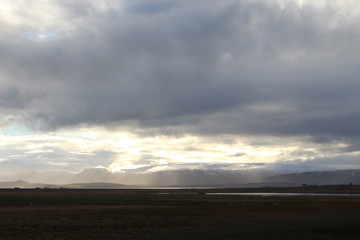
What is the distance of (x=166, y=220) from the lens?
48.2 m

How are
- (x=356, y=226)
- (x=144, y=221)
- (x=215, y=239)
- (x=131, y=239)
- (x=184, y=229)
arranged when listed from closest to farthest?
1. (x=215, y=239)
2. (x=131, y=239)
3. (x=356, y=226)
4. (x=184, y=229)
5. (x=144, y=221)

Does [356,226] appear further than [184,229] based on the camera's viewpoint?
No

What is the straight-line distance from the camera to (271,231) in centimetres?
3453

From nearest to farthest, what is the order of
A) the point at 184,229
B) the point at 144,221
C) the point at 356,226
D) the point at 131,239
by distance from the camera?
the point at 131,239, the point at 356,226, the point at 184,229, the point at 144,221

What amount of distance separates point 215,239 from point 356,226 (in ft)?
52.6

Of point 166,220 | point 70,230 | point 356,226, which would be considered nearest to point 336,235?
point 356,226

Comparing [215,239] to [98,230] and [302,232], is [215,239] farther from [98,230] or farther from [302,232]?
[98,230]

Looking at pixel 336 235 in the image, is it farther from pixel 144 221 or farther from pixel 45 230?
pixel 45 230

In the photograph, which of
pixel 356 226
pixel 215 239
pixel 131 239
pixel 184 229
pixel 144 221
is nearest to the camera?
pixel 215 239

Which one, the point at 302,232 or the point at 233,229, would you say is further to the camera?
the point at 233,229

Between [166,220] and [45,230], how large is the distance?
1639 cm

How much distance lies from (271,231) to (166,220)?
706 inches

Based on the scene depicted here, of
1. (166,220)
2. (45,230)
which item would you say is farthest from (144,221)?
(45,230)

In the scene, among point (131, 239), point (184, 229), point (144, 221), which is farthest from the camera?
point (144, 221)
